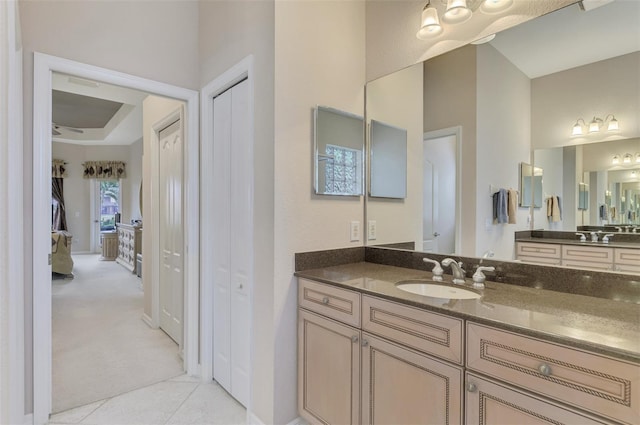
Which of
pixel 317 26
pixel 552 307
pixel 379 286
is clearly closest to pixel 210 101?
pixel 317 26

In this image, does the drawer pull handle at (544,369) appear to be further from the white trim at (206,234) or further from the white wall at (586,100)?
the white trim at (206,234)

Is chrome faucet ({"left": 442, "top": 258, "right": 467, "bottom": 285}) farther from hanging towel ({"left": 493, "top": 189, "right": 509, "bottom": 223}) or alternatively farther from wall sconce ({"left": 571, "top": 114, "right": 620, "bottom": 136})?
wall sconce ({"left": 571, "top": 114, "right": 620, "bottom": 136})

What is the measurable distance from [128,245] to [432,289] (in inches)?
276

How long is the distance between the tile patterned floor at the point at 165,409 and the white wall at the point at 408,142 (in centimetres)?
144

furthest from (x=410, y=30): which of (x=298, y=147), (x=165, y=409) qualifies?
(x=165, y=409)

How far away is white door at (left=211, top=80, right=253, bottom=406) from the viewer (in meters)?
2.02

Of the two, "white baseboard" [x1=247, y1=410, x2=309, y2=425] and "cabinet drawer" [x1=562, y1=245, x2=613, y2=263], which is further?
"white baseboard" [x1=247, y1=410, x2=309, y2=425]

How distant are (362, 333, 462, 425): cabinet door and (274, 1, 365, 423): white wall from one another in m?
0.51

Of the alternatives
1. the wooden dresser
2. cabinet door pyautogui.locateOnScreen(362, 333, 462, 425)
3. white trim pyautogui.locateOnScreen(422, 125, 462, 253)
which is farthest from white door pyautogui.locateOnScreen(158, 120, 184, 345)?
the wooden dresser

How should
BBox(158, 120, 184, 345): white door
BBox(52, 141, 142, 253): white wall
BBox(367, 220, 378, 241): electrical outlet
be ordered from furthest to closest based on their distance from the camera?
1. BBox(52, 141, 142, 253): white wall
2. BBox(158, 120, 184, 345): white door
3. BBox(367, 220, 378, 241): electrical outlet

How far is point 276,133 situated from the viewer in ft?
5.61

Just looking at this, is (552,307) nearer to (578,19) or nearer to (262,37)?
(578,19)

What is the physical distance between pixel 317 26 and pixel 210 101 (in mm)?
971

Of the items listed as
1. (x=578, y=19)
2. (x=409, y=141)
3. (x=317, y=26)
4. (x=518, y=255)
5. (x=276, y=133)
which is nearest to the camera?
(x=578, y=19)
